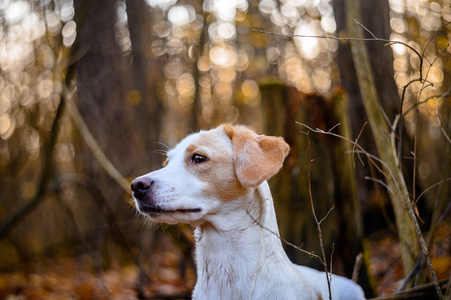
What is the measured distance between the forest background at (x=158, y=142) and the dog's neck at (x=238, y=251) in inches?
33.3

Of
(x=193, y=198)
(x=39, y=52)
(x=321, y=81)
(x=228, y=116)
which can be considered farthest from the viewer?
(x=228, y=116)

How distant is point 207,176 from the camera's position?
9.06 feet

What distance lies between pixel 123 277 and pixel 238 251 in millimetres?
4679

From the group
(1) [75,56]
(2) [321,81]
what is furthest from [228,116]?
(1) [75,56]

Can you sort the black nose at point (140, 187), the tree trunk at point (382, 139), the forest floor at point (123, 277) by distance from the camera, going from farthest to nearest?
the forest floor at point (123, 277)
the tree trunk at point (382, 139)
the black nose at point (140, 187)

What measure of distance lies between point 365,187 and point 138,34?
211 inches

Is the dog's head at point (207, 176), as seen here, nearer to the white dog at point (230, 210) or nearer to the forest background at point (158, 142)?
the white dog at point (230, 210)

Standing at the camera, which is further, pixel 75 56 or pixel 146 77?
pixel 146 77

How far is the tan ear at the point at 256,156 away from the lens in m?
2.60

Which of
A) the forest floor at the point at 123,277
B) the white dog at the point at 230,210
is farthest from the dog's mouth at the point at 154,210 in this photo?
the forest floor at the point at 123,277

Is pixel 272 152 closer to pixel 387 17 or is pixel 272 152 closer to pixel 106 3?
pixel 387 17

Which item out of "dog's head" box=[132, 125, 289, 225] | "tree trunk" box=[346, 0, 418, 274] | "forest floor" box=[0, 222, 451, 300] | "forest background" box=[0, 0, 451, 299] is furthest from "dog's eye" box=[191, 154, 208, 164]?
"forest floor" box=[0, 222, 451, 300]

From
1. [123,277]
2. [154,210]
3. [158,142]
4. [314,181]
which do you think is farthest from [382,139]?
[123,277]

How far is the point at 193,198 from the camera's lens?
2635 millimetres
